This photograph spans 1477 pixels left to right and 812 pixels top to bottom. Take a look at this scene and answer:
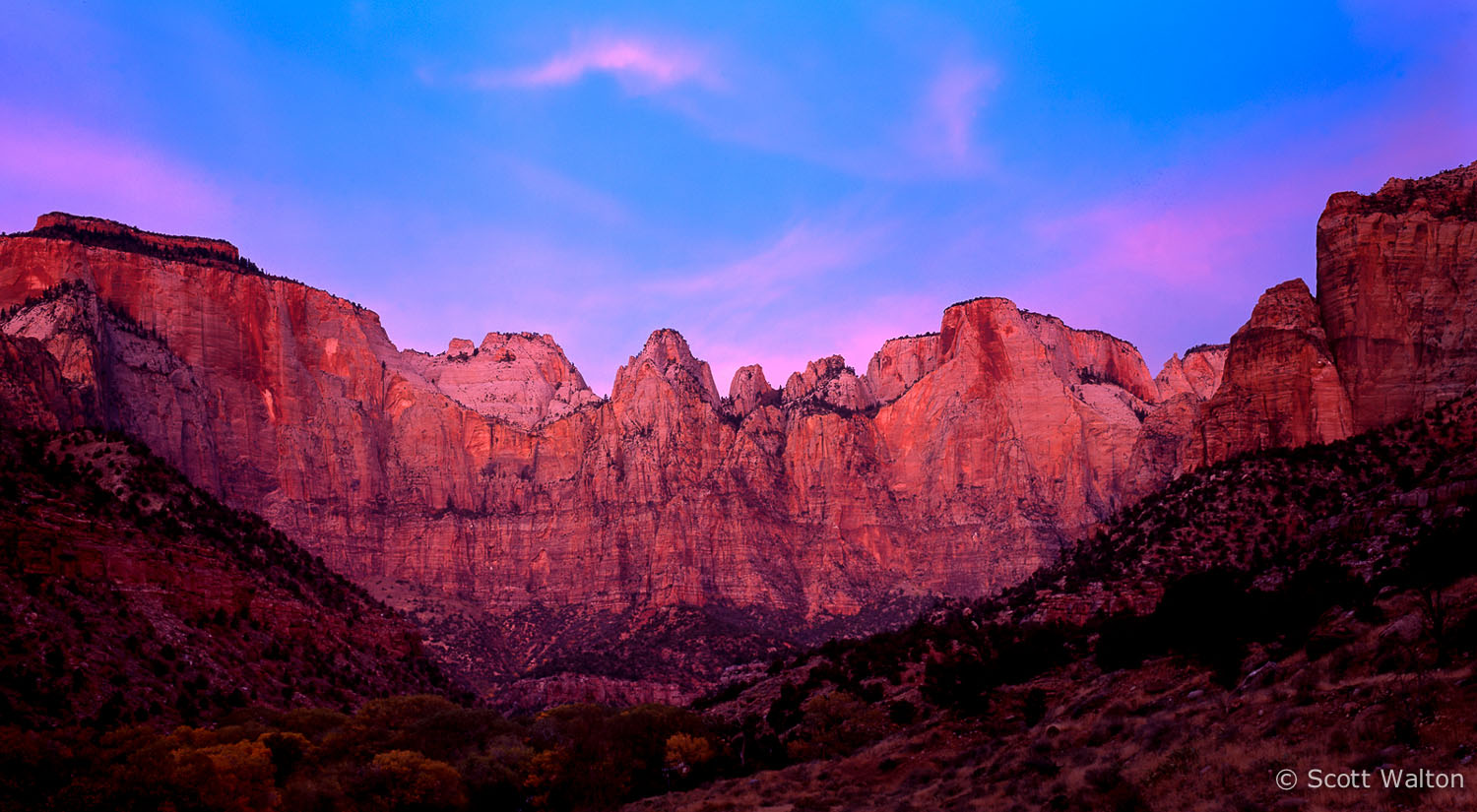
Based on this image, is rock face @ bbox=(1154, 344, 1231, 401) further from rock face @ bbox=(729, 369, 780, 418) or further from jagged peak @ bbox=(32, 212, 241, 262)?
jagged peak @ bbox=(32, 212, 241, 262)

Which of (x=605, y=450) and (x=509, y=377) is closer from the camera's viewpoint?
(x=605, y=450)

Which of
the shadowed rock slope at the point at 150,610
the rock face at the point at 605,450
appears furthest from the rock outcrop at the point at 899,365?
the shadowed rock slope at the point at 150,610

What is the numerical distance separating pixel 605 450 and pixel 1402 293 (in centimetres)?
10738

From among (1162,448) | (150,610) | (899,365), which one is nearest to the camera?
(150,610)

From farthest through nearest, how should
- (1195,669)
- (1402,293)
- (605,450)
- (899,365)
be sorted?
(899,365), (605,450), (1402,293), (1195,669)

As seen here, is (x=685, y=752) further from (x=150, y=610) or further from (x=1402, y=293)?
(x=1402, y=293)

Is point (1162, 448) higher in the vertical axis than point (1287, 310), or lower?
lower

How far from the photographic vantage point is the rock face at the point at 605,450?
12619cm

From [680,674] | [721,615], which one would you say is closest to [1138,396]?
[721,615]

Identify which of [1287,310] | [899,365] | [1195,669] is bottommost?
[1195,669]

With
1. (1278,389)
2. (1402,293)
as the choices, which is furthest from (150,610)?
(1402,293)

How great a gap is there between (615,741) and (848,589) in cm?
8486

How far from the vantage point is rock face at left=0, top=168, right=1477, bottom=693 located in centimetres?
12619

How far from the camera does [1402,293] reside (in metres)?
74.9
